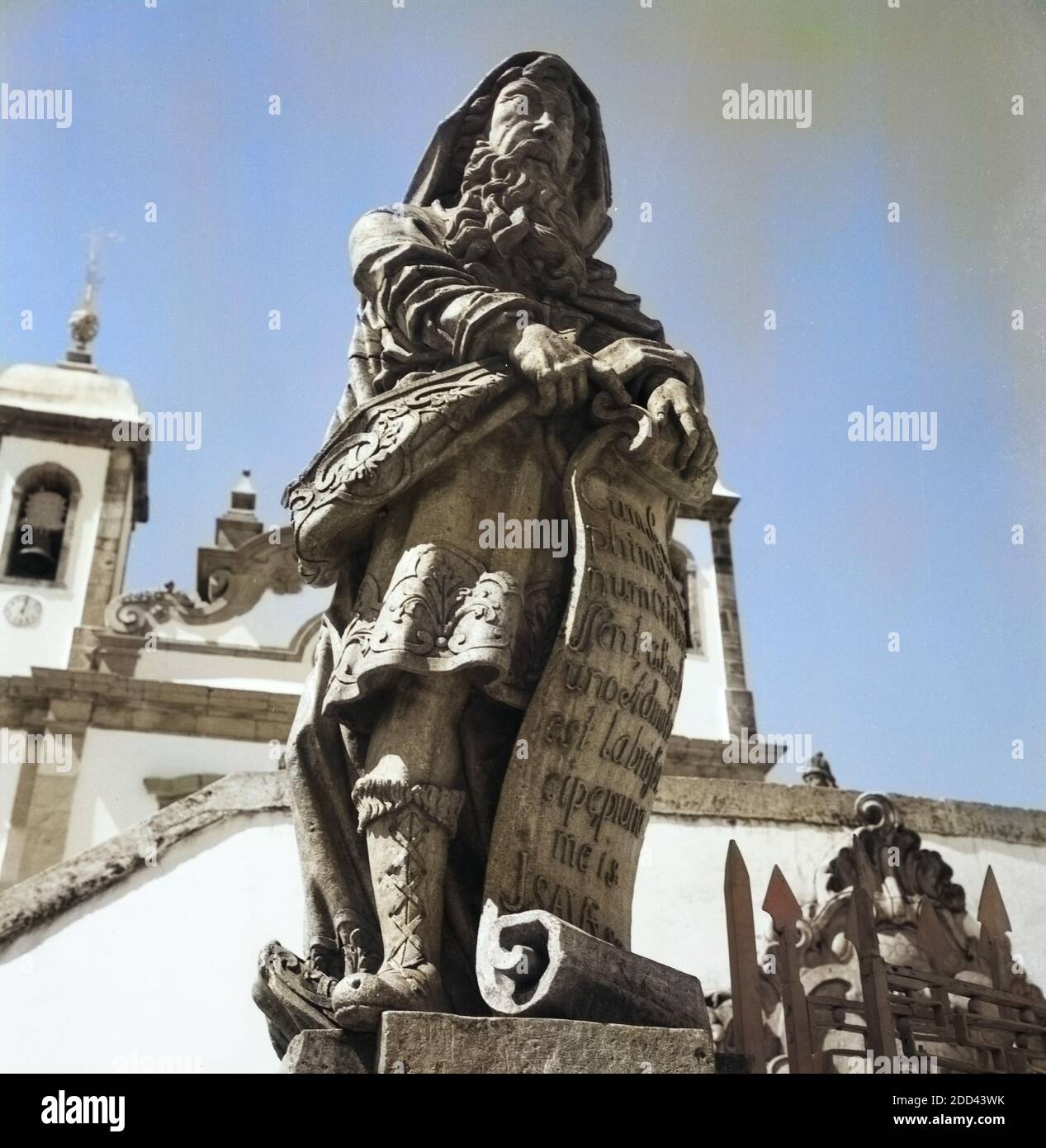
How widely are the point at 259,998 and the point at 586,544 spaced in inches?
49.3

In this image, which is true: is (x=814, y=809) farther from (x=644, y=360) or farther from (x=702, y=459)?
(x=644, y=360)

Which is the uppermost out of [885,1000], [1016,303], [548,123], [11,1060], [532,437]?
[1016,303]

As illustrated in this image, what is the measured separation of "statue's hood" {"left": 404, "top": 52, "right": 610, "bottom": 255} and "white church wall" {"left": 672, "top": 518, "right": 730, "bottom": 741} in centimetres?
1229

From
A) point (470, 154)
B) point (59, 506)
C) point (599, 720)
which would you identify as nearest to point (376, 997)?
point (599, 720)

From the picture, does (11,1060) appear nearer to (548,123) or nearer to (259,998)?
(259,998)

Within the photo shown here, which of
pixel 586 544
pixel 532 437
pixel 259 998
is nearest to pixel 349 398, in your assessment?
pixel 532 437

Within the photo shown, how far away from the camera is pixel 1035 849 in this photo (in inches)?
292

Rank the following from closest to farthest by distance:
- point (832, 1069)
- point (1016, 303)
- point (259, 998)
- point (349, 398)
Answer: point (259, 998) → point (349, 398) → point (832, 1069) → point (1016, 303)

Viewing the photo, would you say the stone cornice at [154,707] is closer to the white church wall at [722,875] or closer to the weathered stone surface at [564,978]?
the white church wall at [722,875]

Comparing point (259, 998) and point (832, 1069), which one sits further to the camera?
point (832, 1069)

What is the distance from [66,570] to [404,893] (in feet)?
51.0

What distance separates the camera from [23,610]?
55.6 ft

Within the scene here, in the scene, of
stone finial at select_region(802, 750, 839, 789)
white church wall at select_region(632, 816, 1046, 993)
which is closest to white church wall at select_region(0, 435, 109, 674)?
stone finial at select_region(802, 750, 839, 789)

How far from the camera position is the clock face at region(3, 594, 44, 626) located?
55.2 feet
